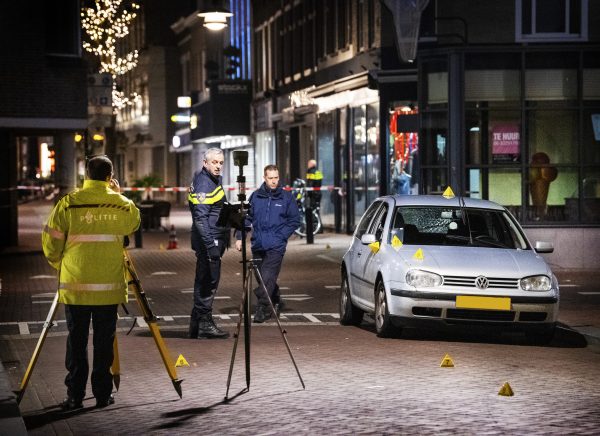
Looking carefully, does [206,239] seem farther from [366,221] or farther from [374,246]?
[366,221]

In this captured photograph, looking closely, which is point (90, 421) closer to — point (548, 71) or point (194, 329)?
point (194, 329)

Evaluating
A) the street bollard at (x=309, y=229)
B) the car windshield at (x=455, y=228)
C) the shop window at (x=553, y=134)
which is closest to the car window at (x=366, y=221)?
the car windshield at (x=455, y=228)

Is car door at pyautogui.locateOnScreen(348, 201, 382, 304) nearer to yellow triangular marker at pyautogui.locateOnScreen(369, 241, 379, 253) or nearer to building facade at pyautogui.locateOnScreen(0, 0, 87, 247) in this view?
yellow triangular marker at pyautogui.locateOnScreen(369, 241, 379, 253)

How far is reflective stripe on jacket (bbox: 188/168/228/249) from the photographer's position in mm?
14281

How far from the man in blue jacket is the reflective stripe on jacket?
1695 millimetres

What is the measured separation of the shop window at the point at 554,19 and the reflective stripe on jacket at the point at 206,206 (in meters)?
15.0

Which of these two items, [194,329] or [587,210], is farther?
[587,210]

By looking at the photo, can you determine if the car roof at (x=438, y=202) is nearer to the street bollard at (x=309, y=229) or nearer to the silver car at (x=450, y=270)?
the silver car at (x=450, y=270)

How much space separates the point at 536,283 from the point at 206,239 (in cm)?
324

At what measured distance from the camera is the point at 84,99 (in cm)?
3172

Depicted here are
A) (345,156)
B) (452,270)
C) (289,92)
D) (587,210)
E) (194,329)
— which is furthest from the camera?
(289,92)

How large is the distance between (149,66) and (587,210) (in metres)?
57.6

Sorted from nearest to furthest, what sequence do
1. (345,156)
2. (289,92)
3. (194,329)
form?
(194,329) < (345,156) < (289,92)

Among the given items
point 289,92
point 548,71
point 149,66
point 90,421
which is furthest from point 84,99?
point 149,66
